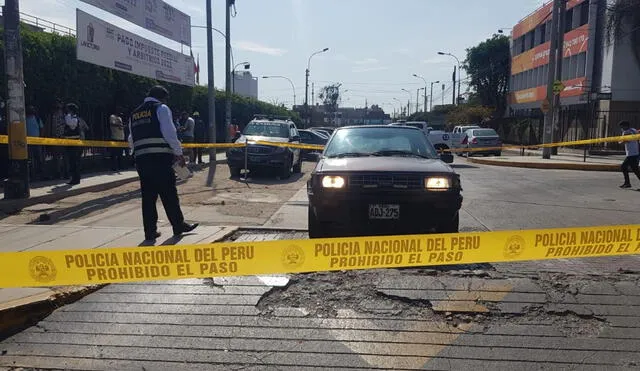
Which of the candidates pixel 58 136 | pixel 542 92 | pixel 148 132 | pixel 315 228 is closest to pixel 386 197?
pixel 315 228

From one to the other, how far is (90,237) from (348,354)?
4327 millimetres

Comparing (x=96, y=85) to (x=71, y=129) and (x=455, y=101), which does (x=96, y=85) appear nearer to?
(x=71, y=129)

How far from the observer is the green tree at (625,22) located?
27.8m

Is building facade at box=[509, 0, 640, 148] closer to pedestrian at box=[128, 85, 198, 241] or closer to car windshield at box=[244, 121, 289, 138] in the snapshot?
car windshield at box=[244, 121, 289, 138]

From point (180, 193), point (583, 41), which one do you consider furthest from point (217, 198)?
point (583, 41)

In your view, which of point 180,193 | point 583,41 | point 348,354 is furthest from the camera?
point 583,41

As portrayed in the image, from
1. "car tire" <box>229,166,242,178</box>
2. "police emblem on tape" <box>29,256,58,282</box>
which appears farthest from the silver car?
"police emblem on tape" <box>29,256,58,282</box>

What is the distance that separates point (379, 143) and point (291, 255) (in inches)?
131

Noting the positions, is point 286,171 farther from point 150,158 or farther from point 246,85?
point 246,85

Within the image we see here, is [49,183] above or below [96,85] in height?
below

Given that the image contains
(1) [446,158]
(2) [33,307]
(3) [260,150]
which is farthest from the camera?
(3) [260,150]

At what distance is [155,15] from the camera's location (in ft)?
57.5

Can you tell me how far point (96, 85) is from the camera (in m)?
14.9

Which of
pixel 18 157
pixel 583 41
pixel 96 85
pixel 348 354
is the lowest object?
pixel 348 354
